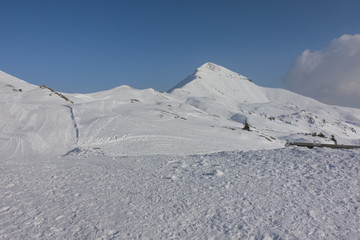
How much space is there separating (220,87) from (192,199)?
13953 centimetres

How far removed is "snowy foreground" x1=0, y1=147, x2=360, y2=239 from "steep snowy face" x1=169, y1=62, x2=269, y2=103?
104 meters

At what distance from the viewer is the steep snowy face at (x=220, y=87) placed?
399 feet

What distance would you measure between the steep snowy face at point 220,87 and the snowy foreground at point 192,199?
4104 inches

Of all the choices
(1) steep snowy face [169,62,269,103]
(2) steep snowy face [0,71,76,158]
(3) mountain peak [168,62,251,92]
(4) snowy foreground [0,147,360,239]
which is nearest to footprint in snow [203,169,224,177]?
(4) snowy foreground [0,147,360,239]

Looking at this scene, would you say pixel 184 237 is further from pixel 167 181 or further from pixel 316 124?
pixel 316 124

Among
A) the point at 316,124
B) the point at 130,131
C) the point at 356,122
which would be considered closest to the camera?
the point at 130,131

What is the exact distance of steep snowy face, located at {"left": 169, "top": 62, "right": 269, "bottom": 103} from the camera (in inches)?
4786

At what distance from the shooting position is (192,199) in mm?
6109

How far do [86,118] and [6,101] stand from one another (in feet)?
33.4

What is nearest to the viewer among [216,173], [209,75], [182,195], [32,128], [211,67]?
[182,195]

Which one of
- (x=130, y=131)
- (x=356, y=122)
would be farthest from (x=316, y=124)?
(x=130, y=131)

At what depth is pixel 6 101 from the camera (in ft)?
80.6

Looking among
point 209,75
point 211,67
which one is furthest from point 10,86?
point 211,67

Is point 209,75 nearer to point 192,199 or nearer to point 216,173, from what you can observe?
point 216,173
